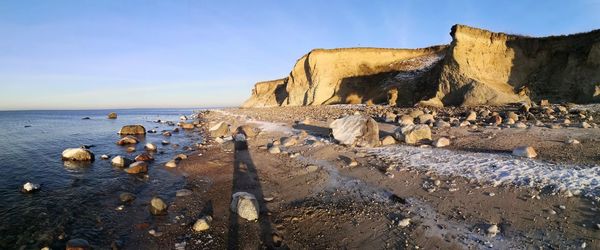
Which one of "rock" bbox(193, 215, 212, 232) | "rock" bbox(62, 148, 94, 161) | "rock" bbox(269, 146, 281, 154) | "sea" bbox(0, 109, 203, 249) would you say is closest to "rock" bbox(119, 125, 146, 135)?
"sea" bbox(0, 109, 203, 249)

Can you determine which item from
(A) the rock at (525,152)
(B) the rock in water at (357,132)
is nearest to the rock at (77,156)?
(B) the rock in water at (357,132)

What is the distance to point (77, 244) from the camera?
4633 mm

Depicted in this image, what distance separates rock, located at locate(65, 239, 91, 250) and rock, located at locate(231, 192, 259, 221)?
2273 mm

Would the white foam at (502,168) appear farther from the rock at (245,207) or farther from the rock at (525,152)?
the rock at (245,207)

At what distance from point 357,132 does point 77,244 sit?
7.76 metres

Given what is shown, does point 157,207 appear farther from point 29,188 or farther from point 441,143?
point 441,143

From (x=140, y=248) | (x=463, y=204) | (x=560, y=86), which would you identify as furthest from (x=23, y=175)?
(x=560, y=86)

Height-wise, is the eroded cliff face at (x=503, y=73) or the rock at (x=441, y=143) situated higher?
the eroded cliff face at (x=503, y=73)

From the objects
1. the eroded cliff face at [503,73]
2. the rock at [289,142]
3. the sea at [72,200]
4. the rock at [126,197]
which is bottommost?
the sea at [72,200]

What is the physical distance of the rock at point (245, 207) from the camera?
5.41m

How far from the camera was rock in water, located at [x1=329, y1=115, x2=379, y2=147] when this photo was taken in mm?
9852

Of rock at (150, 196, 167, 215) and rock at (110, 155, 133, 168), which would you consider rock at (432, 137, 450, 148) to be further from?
rock at (110, 155, 133, 168)

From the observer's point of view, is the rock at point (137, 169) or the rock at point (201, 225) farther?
the rock at point (137, 169)

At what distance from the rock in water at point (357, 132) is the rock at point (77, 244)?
291 inches
